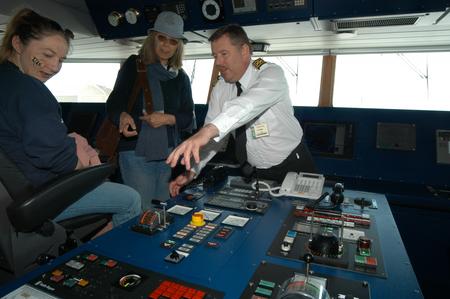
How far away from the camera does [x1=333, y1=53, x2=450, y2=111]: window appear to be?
3092mm

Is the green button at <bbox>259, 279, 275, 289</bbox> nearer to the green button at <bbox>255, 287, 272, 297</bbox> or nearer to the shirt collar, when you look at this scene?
the green button at <bbox>255, 287, 272, 297</bbox>

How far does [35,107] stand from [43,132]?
0.10 metres

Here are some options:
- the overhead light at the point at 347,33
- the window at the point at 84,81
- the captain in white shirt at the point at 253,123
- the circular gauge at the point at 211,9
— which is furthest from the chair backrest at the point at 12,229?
the window at the point at 84,81

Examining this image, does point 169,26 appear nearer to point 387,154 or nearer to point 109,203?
point 109,203

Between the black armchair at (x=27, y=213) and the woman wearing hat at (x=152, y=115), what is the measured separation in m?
0.78

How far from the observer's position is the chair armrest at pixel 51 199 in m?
1.02

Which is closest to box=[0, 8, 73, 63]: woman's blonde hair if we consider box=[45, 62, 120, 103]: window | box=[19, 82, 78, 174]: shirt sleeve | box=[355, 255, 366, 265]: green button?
box=[19, 82, 78, 174]: shirt sleeve

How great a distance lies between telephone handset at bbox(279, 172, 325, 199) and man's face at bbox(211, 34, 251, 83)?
67cm

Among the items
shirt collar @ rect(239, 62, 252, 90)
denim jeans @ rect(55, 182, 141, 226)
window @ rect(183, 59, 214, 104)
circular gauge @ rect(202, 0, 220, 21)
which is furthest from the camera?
window @ rect(183, 59, 214, 104)

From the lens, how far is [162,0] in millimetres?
2695

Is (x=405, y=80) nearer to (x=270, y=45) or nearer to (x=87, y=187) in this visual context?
(x=270, y=45)

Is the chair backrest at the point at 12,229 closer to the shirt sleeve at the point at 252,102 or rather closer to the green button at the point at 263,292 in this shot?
the shirt sleeve at the point at 252,102

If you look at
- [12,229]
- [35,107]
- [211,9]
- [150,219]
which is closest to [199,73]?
[211,9]

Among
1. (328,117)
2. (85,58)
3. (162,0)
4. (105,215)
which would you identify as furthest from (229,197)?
(85,58)
